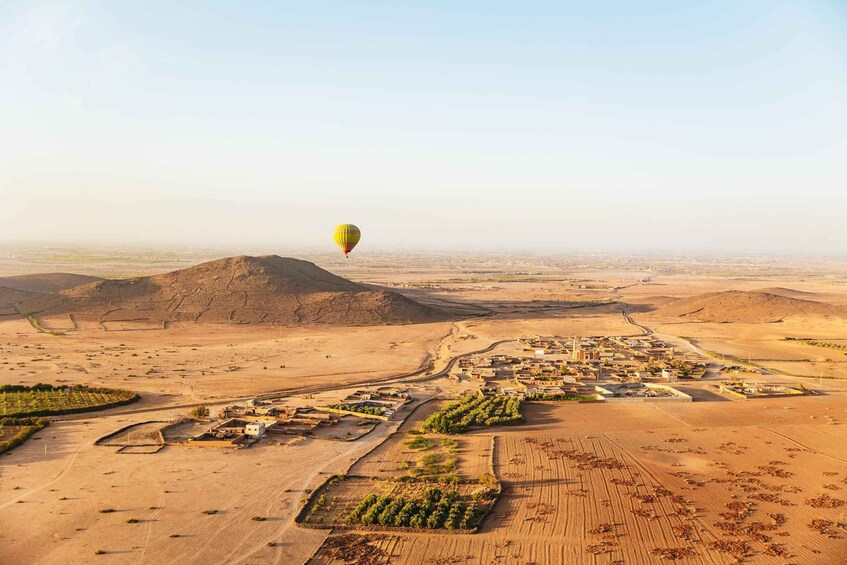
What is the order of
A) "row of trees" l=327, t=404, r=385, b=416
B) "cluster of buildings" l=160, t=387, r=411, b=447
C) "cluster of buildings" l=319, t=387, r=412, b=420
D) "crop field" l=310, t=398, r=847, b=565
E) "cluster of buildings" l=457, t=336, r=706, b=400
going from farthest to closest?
"cluster of buildings" l=457, t=336, r=706, b=400 → "cluster of buildings" l=319, t=387, r=412, b=420 → "row of trees" l=327, t=404, r=385, b=416 → "cluster of buildings" l=160, t=387, r=411, b=447 → "crop field" l=310, t=398, r=847, b=565

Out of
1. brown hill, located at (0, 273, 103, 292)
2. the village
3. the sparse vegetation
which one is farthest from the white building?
brown hill, located at (0, 273, 103, 292)

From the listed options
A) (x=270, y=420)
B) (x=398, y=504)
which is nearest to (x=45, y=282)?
(x=270, y=420)

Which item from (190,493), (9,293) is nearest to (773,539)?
(190,493)

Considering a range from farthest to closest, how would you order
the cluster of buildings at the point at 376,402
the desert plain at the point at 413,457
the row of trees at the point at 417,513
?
1. the cluster of buildings at the point at 376,402
2. the row of trees at the point at 417,513
3. the desert plain at the point at 413,457

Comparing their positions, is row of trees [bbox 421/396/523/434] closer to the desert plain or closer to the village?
the desert plain

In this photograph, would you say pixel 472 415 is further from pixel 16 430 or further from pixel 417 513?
pixel 16 430

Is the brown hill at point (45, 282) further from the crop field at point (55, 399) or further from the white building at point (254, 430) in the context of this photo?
the white building at point (254, 430)

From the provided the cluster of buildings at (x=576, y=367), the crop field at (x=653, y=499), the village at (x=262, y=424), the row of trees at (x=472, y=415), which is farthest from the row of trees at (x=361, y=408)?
the cluster of buildings at (x=576, y=367)

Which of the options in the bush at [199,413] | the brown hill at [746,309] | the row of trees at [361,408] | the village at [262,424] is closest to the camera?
the village at [262,424]
